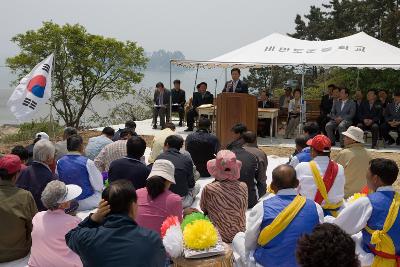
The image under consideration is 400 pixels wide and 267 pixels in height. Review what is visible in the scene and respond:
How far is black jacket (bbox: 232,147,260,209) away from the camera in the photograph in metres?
6.00

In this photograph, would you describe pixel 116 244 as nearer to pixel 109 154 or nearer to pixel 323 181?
pixel 323 181

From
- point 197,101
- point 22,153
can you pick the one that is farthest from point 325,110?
point 22,153

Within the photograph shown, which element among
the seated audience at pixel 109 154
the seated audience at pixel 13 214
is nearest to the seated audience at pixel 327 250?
the seated audience at pixel 13 214

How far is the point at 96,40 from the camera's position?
14750 mm

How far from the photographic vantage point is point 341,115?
11008 millimetres

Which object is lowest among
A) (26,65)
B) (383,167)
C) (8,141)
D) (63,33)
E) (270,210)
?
(8,141)

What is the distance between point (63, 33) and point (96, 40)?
1.04 m

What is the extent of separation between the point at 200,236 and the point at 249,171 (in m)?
2.43

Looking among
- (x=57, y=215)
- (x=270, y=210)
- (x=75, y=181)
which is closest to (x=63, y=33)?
(x=75, y=181)

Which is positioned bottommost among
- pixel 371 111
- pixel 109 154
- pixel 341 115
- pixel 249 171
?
pixel 249 171

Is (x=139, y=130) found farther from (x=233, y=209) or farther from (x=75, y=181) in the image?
(x=233, y=209)

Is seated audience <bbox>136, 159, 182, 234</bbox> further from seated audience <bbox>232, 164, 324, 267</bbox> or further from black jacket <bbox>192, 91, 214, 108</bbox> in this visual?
black jacket <bbox>192, 91, 214, 108</bbox>

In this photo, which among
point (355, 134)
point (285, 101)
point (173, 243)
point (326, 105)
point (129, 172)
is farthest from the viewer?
point (285, 101)

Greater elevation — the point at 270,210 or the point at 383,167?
the point at 383,167
